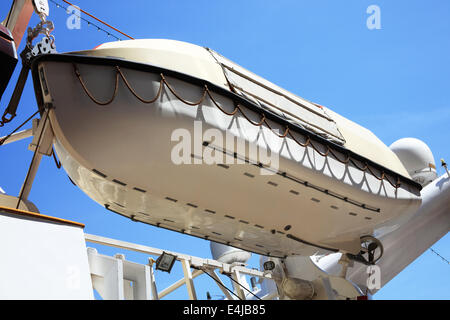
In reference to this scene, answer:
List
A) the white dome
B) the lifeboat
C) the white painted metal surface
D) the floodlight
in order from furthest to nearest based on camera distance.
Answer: the white dome, the floodlight, the lifeboat, the white painted metal surface

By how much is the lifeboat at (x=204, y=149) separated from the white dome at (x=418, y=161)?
3411mm

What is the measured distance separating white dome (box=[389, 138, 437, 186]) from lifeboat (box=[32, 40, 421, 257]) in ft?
11.2

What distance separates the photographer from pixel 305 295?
576cm

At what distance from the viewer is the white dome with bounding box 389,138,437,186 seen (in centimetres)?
855

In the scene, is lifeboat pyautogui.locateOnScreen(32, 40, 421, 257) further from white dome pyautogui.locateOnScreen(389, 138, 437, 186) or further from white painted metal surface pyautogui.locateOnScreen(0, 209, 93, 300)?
white dome pyautogui.locateOnScreen(389, 138, 437, 186)

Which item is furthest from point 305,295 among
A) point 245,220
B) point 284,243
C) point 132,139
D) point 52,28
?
point 52,28

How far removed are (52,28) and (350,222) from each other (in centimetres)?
363

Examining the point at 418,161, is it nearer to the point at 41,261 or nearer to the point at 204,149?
the point at 204,149

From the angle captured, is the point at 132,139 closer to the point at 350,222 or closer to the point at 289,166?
the point at 289,166

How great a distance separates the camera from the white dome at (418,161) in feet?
28.1

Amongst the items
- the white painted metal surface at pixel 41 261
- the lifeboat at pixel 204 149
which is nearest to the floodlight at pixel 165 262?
the lifeboat at pixel 204 149

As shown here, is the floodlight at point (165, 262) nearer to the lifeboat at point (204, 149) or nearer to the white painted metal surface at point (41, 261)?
the lifeboat at point (204, 149)

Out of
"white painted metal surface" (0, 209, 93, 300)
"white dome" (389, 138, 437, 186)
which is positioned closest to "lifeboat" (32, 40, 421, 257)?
"white painted metal surface" (0, 209, 93, 300)

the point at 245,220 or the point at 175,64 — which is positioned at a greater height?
the point at 175,64
